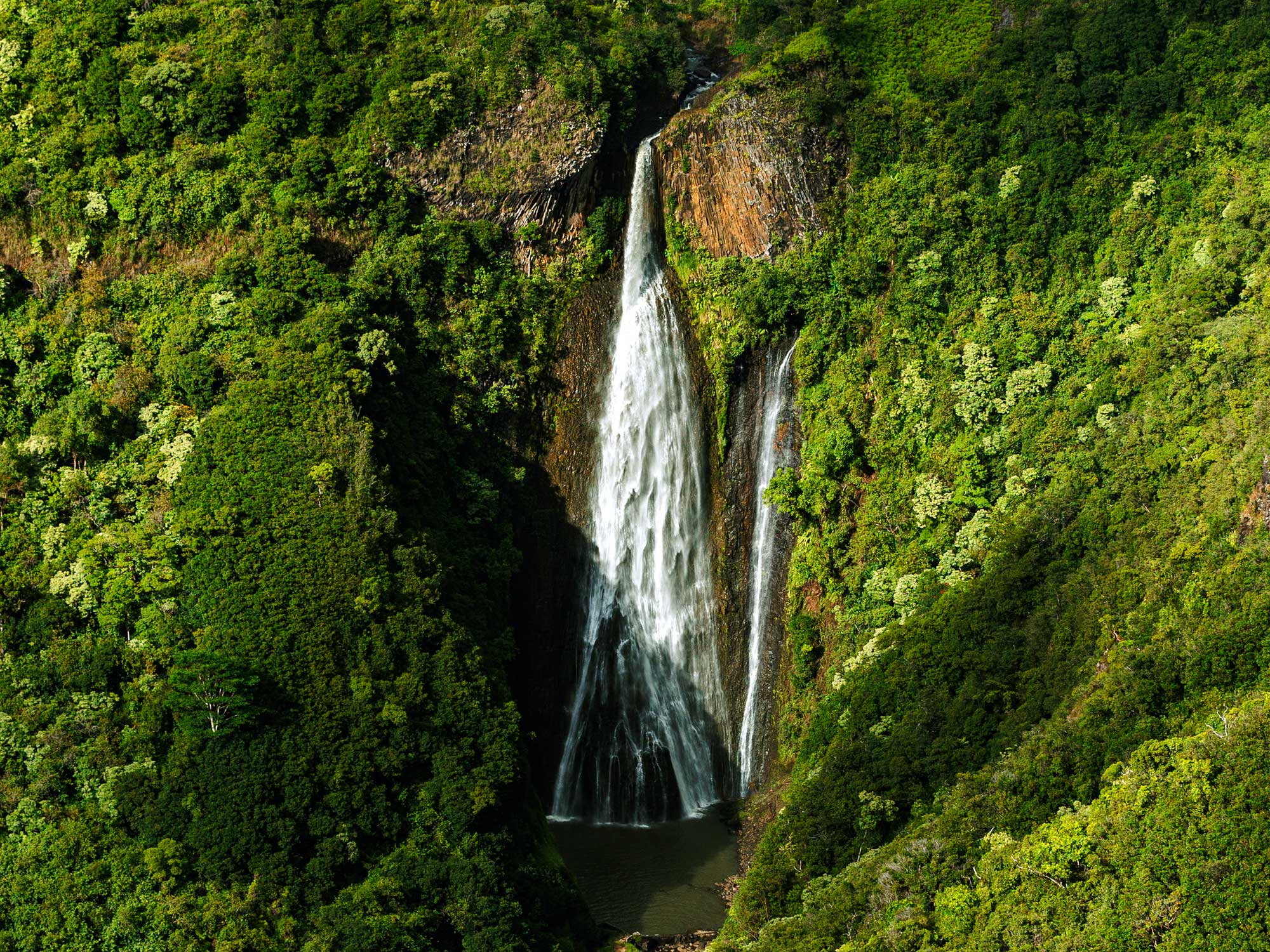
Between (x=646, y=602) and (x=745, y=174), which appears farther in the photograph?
(x=745, y=174)

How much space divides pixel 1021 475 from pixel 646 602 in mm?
11144

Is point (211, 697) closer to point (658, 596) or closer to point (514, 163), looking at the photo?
point (658, 596)

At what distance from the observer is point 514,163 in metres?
51.8

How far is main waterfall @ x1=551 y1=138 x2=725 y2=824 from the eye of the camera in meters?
50.1

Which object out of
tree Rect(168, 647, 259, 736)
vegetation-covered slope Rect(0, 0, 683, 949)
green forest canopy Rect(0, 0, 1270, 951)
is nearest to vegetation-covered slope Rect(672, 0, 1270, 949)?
green forest canopy Rect(0, 0, 1270, 951)

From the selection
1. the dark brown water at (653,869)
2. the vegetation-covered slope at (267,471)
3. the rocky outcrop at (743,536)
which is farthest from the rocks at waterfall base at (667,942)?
the rocky outcrop at (743,536)

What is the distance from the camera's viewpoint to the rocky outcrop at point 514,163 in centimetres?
5162

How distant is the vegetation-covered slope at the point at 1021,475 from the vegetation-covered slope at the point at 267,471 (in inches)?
267

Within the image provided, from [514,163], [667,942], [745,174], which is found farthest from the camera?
[745,174]

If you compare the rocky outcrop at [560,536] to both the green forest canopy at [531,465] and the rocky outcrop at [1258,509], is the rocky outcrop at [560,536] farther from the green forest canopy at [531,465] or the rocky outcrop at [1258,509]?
the rocky outcrop at [1258,509]

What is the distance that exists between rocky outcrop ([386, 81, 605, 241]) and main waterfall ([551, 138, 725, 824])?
2.98 meters

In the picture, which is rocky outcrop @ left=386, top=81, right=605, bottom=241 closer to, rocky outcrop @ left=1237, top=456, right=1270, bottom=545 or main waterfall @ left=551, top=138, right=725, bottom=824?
main waterfall @ left=551, top=138, right=725, bottom=824

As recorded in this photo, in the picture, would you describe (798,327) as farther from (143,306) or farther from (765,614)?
(143,306)

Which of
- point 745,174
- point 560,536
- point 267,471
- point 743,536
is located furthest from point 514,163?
point 267,471
